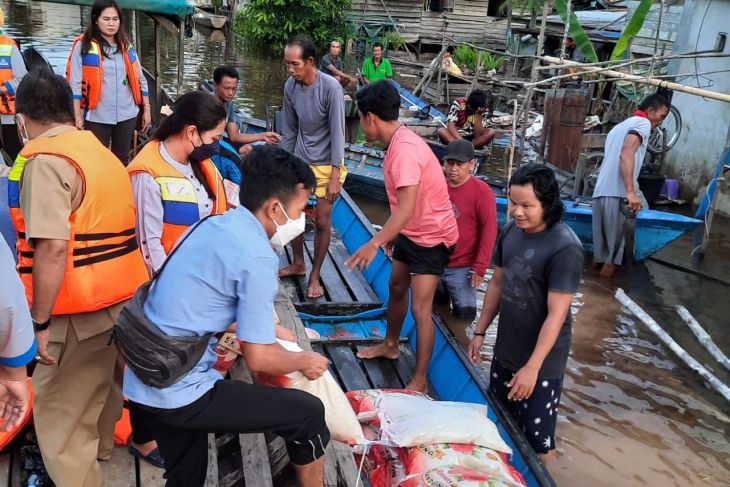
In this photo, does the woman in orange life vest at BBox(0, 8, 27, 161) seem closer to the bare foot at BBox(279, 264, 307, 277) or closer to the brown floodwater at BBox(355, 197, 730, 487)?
the bare foot at BBox(279, 264, 307, 277)

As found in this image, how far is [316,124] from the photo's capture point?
4.94m

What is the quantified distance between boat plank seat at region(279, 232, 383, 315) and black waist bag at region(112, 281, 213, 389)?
9.65 ft

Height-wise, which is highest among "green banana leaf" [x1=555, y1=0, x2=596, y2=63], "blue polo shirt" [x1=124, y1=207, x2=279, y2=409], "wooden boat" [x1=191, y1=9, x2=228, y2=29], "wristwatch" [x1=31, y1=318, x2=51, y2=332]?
"wooden boat" [x1=191, y1=9, x2=228, y2=29]

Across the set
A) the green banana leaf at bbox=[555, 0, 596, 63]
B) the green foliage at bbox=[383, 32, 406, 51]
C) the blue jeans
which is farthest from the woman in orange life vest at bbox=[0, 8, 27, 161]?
the green foliage at bbox=[383, 32, 406, 51]

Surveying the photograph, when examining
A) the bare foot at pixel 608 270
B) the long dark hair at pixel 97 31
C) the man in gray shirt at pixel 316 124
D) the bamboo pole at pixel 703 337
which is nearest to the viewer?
the man in gray shirt at pixel 316 124

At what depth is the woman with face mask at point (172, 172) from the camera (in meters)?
2.89

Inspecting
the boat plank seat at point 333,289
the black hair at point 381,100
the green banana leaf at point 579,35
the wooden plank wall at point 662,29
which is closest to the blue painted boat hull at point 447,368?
the boat plank seat at point 333,289

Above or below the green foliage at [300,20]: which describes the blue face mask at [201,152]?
below

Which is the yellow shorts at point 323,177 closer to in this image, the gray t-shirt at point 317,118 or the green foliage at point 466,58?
the gray t-shirt at point 317,118

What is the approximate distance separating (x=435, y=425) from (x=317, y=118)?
272 cm

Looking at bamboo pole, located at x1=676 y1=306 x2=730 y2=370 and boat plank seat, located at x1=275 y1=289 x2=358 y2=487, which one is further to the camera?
bamboo pole, located at x1=676 y1=306 x2=730 y2=370

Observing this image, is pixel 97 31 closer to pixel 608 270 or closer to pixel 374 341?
pixel 374 341

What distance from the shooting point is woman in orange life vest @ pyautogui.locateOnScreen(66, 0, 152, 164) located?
5277mm

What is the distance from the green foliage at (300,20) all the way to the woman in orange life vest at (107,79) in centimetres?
1913
